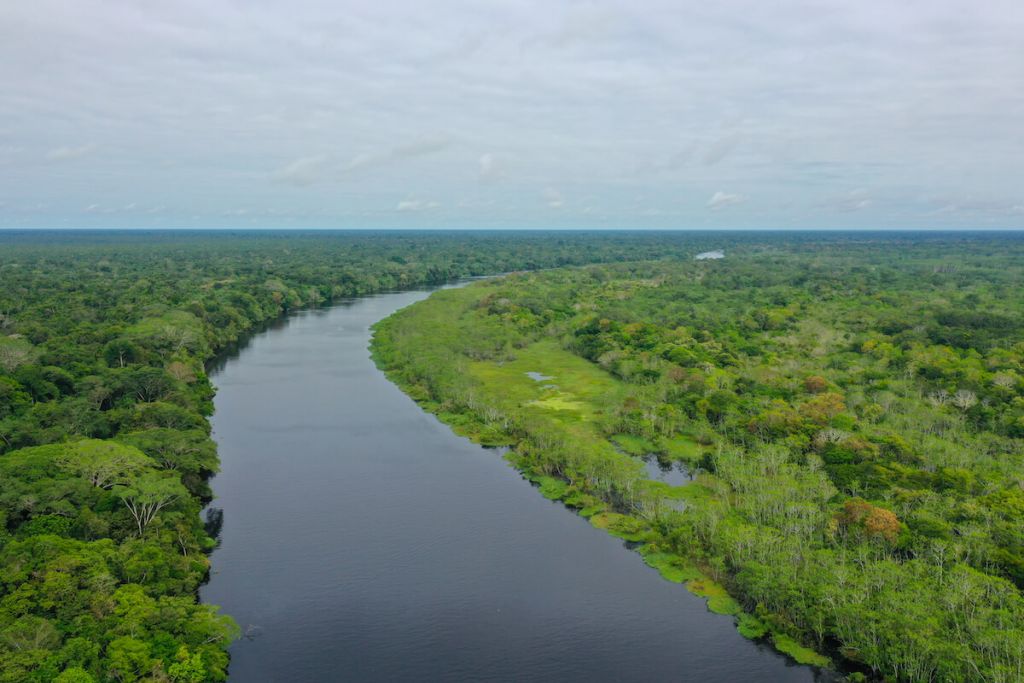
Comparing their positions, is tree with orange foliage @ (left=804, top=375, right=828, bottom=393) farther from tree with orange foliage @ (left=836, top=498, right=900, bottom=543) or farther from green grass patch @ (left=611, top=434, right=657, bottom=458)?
tree with orange foliage @ (left=836, top=498, right=900, bottom=543)

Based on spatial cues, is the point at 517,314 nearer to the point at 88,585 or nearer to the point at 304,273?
the point at 304,273

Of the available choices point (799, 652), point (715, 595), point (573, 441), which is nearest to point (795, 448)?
point (573, 441)

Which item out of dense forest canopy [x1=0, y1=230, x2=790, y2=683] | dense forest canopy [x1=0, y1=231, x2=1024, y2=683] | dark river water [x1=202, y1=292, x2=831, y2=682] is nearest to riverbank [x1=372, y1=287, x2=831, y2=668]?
dense forest canopy [x1=0, y1=231, x2=1024, y2=683]

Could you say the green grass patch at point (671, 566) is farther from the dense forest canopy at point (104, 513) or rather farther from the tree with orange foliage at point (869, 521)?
the dense forest canopy at point (104, 513)

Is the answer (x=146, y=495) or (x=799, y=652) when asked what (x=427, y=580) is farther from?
(x=799, y=652)

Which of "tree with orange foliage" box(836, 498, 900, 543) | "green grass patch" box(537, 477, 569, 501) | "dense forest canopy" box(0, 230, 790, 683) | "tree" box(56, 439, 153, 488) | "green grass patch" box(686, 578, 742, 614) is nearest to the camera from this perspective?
"dense forest canopy" box(0, 230, 790, 683)

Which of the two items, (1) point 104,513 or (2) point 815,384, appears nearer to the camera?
(1) point 104,513
